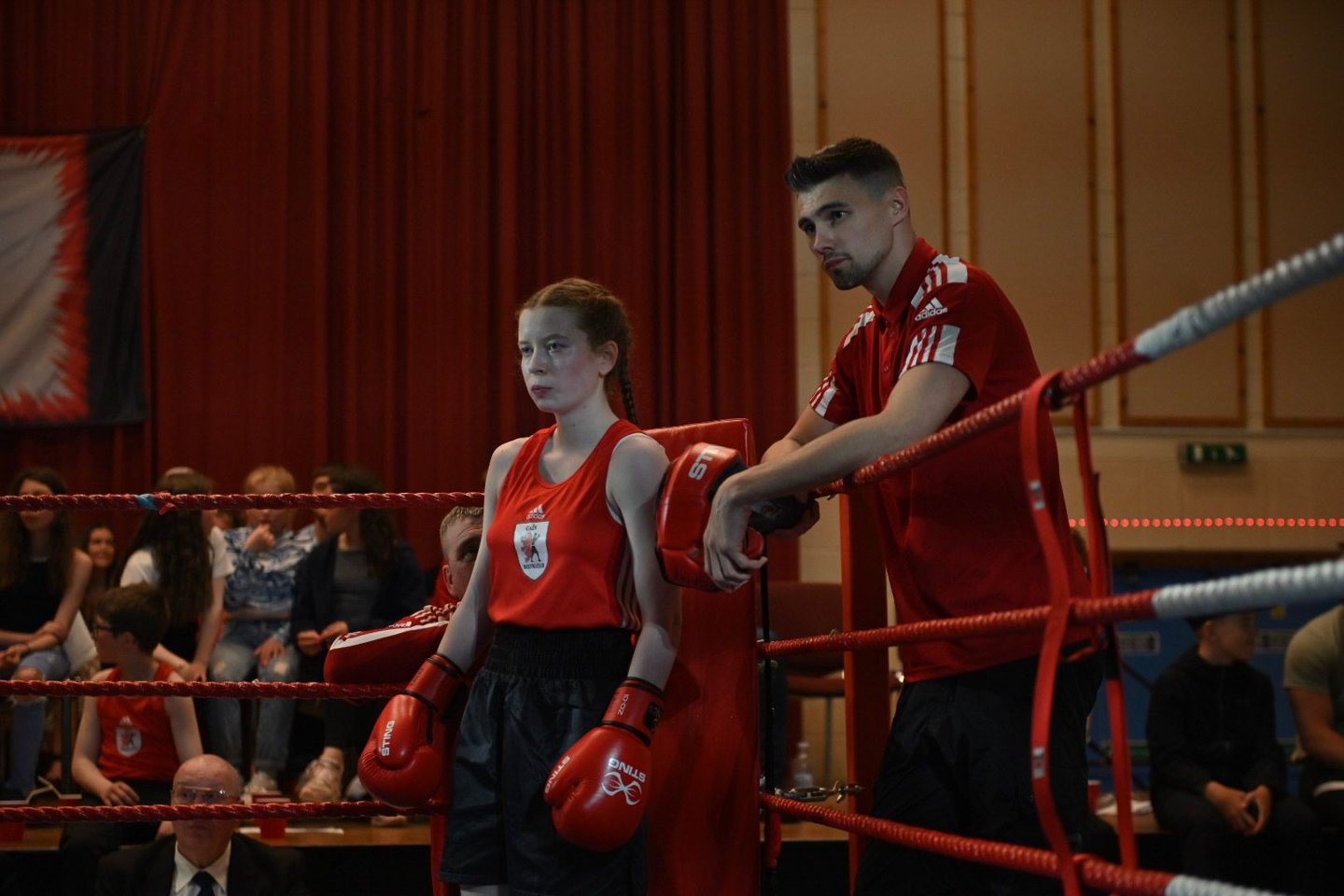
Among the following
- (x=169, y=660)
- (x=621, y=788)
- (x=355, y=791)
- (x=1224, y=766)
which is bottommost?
(x=355, y=791)

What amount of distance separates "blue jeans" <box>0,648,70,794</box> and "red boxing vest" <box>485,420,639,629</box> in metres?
3.44

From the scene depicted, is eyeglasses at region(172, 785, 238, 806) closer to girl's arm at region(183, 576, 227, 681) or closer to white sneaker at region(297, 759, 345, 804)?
white sneaker at region(297, 759, 345, 804)

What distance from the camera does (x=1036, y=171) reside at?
746 centimetres

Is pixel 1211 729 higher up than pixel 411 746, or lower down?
lower down

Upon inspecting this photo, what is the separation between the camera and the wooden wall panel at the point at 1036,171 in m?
7.44

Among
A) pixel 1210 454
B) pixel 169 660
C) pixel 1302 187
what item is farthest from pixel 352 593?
pixel 1302 187

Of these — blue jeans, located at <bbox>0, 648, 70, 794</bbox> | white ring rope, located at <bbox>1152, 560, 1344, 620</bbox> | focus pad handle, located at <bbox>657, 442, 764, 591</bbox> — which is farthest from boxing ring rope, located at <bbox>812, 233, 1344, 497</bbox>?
blue jeans, located at <bbox>0, 648, 70, 794</bbox>

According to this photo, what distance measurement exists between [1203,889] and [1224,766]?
4015 mm

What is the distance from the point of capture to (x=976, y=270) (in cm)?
206

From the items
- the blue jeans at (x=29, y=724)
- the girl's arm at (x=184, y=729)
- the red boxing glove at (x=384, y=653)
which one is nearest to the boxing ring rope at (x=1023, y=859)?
→ the red boxing glove at (x=384, y=653)

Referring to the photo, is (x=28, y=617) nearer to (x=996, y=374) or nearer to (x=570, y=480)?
(x=570, y=480)

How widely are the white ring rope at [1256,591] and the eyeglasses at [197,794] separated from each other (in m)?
2.57

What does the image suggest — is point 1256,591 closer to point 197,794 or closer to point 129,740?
point 197,794

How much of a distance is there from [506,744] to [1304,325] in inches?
263
